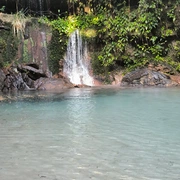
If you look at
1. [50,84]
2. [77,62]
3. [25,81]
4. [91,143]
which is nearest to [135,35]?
[77,62]

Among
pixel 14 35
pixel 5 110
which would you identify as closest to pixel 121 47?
pixel 14 35

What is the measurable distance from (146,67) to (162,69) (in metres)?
0.85

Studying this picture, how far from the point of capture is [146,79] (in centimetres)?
1377

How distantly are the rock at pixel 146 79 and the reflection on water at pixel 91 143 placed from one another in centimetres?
652

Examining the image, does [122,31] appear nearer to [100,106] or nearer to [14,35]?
[14,35]

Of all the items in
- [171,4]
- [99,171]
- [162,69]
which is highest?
[171,4]

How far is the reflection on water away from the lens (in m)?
3.18

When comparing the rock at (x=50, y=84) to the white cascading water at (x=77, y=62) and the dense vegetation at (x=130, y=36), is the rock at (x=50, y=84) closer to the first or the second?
the white cascading water at (x=77, y=62)

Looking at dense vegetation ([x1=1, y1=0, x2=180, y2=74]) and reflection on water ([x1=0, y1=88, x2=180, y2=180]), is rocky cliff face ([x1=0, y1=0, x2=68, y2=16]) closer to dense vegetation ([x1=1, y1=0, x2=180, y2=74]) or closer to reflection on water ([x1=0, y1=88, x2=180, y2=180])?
dense vegetation ([x1=1, y1=0, x2=180, y2=74])

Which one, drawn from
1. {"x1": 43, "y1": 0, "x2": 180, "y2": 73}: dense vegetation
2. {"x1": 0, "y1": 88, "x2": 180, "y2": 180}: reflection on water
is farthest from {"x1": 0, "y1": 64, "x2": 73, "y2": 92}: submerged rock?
{"x1": 0, "y1": 88, "x2": 180, "y2": 180}: reflection on water

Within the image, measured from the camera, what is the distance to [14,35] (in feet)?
50.9

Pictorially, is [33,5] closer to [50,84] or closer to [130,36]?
[130,36]

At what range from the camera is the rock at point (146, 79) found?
13539mm

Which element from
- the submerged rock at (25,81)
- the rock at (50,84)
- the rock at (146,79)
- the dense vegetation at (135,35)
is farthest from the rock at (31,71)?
the rock at (146,79)
